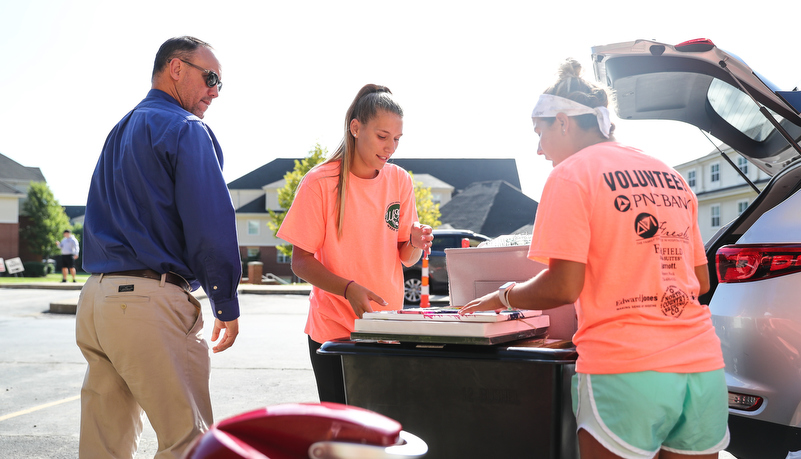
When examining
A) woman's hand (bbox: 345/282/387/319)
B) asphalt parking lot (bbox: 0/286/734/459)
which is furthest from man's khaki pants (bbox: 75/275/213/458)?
asphalt parking lot (bbox: 0/286/734/459)

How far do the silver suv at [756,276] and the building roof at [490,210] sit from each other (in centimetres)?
3807

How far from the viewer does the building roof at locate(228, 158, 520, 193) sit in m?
52.9

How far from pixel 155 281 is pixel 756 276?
2300 millimetres

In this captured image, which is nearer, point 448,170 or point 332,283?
point 332,283

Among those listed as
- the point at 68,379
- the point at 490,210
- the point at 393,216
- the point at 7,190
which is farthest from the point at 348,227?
the point at 7,190

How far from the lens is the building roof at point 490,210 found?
138 feet

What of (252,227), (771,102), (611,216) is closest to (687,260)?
(611,216)

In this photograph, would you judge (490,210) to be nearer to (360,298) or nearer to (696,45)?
(696,45)

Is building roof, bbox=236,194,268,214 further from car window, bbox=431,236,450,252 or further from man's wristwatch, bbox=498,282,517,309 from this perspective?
man's wristwatch, bbox=498,282,517,309

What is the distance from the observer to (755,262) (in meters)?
2.33

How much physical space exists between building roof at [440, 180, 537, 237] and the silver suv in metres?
38.1

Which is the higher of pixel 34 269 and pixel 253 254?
pixel 253 254

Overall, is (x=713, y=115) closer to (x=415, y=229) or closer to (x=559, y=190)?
(x=415, y=229)

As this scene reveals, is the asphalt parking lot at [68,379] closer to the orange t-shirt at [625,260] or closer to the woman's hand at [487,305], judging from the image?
the woman's hand at [487,305]
